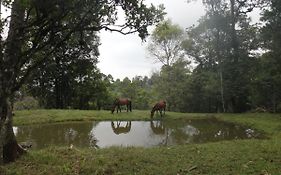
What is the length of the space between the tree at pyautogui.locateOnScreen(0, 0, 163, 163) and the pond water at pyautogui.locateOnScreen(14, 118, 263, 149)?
19.5ft

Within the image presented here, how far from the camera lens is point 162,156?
11.8 m

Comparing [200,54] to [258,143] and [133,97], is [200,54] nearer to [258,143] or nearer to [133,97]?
[133,97]

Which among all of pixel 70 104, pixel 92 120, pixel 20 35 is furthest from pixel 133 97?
pixel 20 35

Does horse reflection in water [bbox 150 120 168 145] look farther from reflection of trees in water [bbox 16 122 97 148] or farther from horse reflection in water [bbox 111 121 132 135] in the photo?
reflection of trees in water [bbox 16 122 97 148]

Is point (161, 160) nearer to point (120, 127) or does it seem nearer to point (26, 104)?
point (120, 127)

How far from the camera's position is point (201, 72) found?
3784cm

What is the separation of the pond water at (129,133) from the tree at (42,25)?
19.5ft

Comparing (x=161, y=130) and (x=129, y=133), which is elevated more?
(x=161, y=130)

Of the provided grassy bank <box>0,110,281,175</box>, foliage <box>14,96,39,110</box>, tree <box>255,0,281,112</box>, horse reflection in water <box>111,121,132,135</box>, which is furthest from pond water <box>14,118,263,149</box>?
foliage <box>14,96,39,110</box>

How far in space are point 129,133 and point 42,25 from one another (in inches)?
410

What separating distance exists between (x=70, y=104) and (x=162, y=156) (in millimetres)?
29824

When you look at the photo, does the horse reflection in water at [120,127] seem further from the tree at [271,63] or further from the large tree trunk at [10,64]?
the tree at [271,63]

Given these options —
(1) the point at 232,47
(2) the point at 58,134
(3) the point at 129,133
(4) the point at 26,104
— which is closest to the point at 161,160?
(3) the point at 129,133

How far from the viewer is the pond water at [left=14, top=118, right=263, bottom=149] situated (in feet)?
54.1
